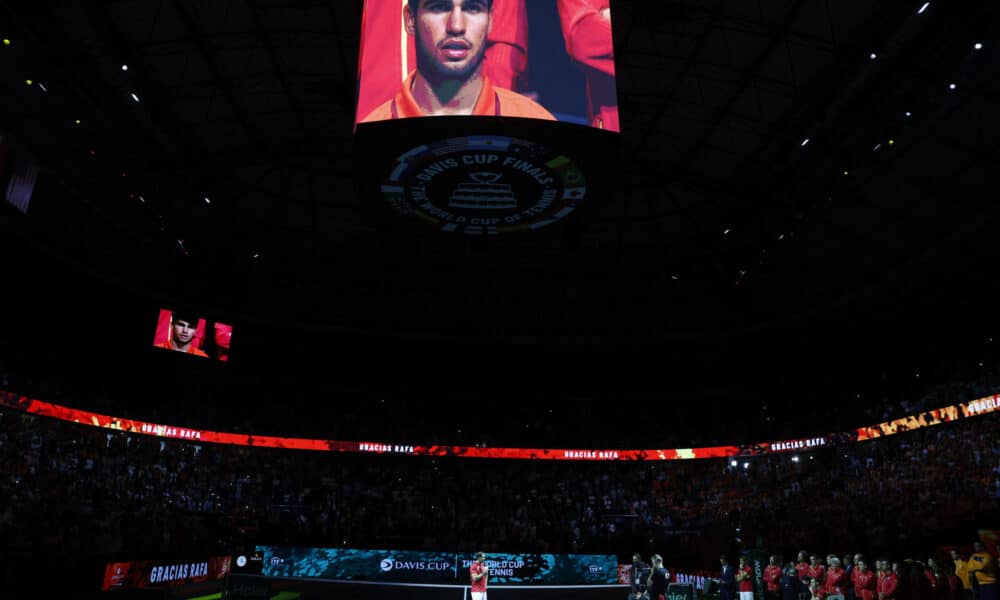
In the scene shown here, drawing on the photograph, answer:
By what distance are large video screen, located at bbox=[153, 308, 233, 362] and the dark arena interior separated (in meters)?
0.19

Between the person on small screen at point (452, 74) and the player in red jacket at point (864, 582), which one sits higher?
the person on small screen at point (452, 74)

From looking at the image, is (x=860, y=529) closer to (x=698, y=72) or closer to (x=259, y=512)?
(x=698, y=72)

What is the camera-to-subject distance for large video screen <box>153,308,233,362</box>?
3525 centimetres

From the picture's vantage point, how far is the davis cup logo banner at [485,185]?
13305 millimetres

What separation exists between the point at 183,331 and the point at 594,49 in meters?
30.7

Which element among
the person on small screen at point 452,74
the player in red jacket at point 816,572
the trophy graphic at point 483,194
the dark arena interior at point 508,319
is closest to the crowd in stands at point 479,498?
the dark arena interior at point 508,319

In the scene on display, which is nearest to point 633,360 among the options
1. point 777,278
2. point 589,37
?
point 777,278

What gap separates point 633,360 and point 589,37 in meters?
33.9

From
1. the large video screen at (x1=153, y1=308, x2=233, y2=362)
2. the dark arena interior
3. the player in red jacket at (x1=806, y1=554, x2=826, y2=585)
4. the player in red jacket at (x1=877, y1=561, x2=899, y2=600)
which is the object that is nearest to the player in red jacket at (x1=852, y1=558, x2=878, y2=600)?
the dark arena interior

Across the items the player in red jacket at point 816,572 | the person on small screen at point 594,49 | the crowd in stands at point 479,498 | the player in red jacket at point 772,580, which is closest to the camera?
the person on small screen at point 594,49

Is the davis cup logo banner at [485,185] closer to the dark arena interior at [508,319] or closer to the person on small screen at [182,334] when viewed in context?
the dark arena interior at [508,319]

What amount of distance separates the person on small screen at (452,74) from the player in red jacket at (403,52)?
14cm

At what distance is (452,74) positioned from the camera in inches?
479

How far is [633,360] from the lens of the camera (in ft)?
147
